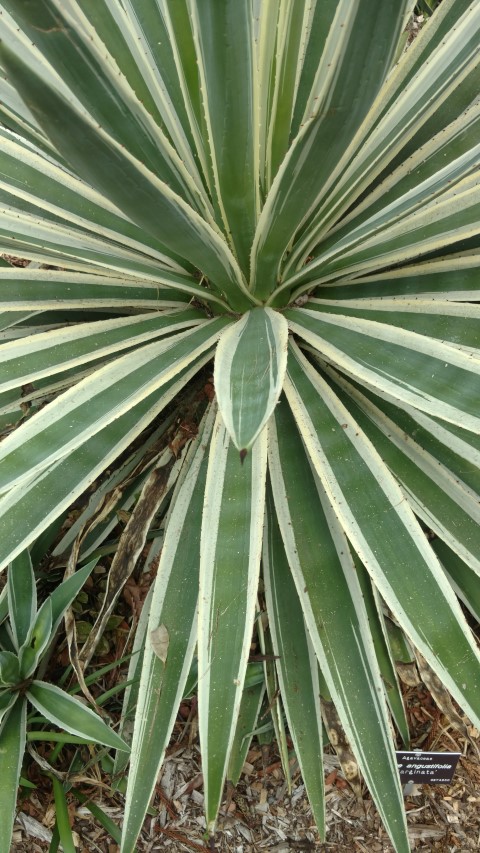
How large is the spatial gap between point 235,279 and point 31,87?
52 centimetres

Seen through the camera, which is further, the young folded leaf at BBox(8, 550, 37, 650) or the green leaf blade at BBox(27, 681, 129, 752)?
the young folded leaf at BBox(8, 550, 37, 650)

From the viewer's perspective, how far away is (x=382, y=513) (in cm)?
99

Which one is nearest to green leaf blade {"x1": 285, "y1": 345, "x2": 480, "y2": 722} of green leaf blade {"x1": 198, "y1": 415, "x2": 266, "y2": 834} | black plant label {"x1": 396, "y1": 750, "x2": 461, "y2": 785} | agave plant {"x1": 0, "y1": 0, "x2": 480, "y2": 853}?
agave plant {"x1": 0, "y1": 0, "x2": 480, "y2": 853}

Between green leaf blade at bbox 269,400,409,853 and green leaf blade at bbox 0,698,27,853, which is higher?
green leaf blade at bbox 269,400,409,853

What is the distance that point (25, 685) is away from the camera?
134cm

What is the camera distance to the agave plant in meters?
0.86

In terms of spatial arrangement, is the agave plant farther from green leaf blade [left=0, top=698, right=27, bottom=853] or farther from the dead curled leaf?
green leaf blade [left=0, top=698, right=27, bottom=853]

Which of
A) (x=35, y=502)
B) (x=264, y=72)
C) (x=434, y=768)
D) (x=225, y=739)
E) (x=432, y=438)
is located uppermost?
(x=264, y=72)

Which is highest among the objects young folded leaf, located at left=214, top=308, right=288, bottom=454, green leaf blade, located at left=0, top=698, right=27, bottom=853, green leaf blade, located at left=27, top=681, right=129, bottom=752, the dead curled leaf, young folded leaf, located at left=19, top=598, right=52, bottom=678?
young folded leaf, located at left=214, top=308, right=288, bottom=454

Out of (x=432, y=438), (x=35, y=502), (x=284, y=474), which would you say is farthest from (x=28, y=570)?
(x=432, y=438)

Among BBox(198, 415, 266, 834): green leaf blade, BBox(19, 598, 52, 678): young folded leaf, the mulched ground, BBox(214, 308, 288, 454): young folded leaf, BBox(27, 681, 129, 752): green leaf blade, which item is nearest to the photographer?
BBox(214, 308, 288, 454): young folded leaf

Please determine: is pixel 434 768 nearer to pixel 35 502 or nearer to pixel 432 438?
pixel 432 438

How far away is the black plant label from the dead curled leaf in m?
0.54

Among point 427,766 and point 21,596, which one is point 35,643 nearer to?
point 21,596
